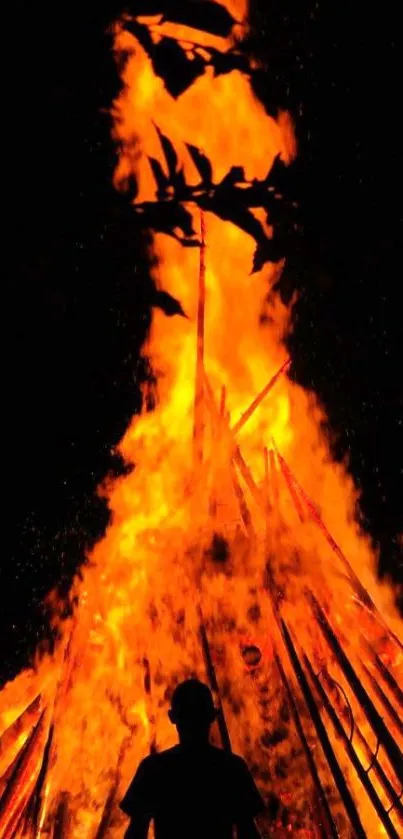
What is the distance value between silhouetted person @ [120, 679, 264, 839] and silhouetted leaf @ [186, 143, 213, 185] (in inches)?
120

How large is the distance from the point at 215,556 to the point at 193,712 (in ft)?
7.49

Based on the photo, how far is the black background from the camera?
457 cm

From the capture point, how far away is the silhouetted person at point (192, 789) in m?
2.21

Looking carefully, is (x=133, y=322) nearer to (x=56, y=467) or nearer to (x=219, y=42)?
(x=56, y=467)

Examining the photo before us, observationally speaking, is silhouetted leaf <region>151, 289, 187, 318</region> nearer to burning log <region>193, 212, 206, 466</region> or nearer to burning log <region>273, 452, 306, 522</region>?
burning log <region>193, 212, 206, 466</region>

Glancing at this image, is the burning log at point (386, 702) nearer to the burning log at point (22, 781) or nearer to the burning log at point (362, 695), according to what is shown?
the burning log at point (362, 695)

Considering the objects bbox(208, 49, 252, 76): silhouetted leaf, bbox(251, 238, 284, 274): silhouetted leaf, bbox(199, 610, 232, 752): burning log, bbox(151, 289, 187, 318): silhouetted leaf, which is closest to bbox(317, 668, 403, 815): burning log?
bbox(199, 610, 232, 752): burning log

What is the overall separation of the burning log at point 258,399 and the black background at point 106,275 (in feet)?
1.58

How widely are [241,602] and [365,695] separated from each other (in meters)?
0.92

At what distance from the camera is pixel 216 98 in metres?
4.90

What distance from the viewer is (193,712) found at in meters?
→ 2.25

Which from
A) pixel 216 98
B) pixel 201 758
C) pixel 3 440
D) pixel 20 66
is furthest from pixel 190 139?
pixel 201 758

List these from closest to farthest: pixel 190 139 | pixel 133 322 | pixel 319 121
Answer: pixel 190 139, pixel 319 121, pixel 133 322

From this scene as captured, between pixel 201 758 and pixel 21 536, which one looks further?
pixel 21 536
